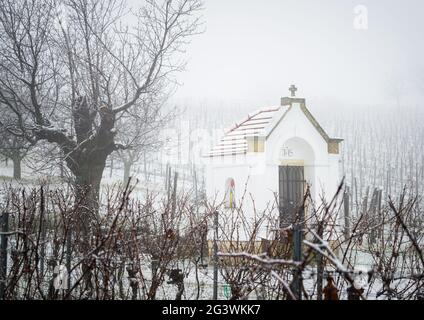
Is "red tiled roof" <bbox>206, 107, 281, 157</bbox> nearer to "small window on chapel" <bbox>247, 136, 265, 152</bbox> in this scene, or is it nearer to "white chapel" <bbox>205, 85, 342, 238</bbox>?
"white chapel" <bbox>205, 85, 342, 238</bbox>

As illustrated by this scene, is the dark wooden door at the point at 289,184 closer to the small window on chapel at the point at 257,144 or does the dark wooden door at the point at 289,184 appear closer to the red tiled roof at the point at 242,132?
the small window on chapel at the point at 257,144

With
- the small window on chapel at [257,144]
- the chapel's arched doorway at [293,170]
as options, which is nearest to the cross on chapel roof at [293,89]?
the chapel's arched doorway at [293,170]

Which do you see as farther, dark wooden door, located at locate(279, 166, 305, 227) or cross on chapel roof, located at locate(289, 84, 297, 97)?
dark wooden door, located at locate(279, 166, 305, 227)

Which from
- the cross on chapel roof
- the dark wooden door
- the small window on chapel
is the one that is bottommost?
the dark wooden door

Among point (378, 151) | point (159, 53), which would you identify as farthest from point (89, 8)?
point (378, 151)

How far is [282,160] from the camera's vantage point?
1167 centimetres

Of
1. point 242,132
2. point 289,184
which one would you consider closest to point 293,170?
point 289,184

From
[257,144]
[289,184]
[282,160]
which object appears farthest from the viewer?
[289,184]

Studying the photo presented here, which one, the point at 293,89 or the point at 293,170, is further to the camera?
the point at 293,170

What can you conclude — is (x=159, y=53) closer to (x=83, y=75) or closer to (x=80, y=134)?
(x=83, y=75)

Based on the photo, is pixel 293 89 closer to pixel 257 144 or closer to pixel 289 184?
pixel 257 144

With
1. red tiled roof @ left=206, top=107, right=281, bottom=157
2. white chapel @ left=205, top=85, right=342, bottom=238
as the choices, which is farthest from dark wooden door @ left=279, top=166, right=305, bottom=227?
red tiled roof @ left=206, top=107, right=281, bottom=157

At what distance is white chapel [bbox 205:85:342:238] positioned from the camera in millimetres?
11086

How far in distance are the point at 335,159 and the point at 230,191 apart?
3.25 metres
